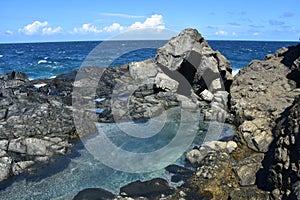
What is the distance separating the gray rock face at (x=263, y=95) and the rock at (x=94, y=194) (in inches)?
355

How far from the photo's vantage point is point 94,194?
13.8 m

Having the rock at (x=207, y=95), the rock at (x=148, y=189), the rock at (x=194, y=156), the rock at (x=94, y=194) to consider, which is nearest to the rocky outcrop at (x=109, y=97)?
the rock at (x=207, y=95)

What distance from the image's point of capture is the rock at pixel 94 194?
1352cm

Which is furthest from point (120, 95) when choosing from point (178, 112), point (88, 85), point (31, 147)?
point (31, 147)

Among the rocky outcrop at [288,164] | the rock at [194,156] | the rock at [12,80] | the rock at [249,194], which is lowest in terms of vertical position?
the rock at [249,194]

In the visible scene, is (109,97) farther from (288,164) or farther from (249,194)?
(288,164)

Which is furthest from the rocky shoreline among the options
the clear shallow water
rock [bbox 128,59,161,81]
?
the clear shallow water

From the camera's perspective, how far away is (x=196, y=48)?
29719 millimetres

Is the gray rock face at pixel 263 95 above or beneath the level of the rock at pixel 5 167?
above

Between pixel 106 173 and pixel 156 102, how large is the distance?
12.2 meters

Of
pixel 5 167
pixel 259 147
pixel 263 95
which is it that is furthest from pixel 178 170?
pixel 263 95

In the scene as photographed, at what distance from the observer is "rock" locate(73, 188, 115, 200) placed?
13516 mm

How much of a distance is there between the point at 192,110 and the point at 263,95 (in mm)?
6321

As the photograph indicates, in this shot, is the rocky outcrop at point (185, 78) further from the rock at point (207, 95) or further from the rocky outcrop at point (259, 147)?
the rocky outcrop at point (259, 147)
